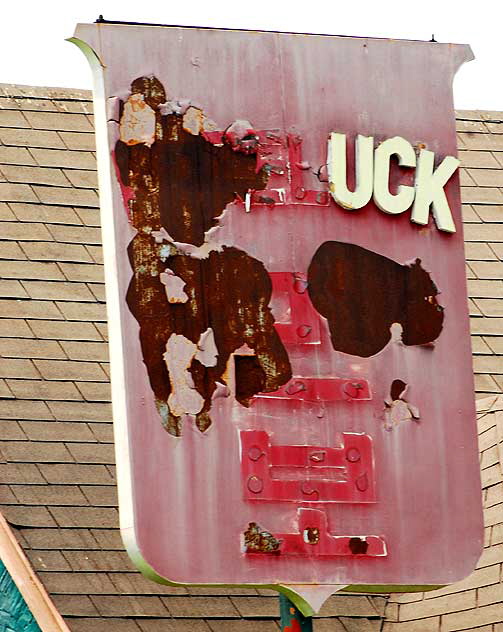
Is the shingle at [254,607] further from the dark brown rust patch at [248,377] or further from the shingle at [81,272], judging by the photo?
the shingle at [81,272]

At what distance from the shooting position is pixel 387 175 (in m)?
9.75

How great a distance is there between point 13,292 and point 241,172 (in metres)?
3.40

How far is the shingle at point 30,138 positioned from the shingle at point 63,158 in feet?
0.20

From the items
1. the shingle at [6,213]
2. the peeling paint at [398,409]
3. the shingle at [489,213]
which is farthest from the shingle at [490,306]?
the peeling paint at [398,409]

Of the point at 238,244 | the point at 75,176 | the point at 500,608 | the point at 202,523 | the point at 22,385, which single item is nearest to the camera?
the point at 202,523

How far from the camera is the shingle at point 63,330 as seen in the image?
12.2 meters

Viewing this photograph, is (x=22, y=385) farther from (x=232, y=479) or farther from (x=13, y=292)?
(x=232, y=479)

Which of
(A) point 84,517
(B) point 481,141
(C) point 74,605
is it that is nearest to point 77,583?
(C) point 74,605

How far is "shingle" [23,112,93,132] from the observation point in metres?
13.5

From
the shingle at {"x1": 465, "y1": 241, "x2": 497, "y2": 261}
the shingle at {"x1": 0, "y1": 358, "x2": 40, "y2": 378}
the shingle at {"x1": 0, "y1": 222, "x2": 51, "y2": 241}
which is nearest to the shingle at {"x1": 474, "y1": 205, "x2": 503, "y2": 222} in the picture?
the shingle at {"x1": 465, "y1": 241, "x2": 497, "y2": 261}

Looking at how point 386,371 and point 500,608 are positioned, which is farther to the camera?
point 500,608

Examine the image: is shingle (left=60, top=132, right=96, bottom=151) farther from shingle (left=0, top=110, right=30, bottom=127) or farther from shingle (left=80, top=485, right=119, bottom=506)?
shingle (left=80, top=485, right=119, bottom=506)

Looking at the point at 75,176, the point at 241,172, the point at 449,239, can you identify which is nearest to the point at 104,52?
the point at 241,172

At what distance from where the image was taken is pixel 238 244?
933cm
